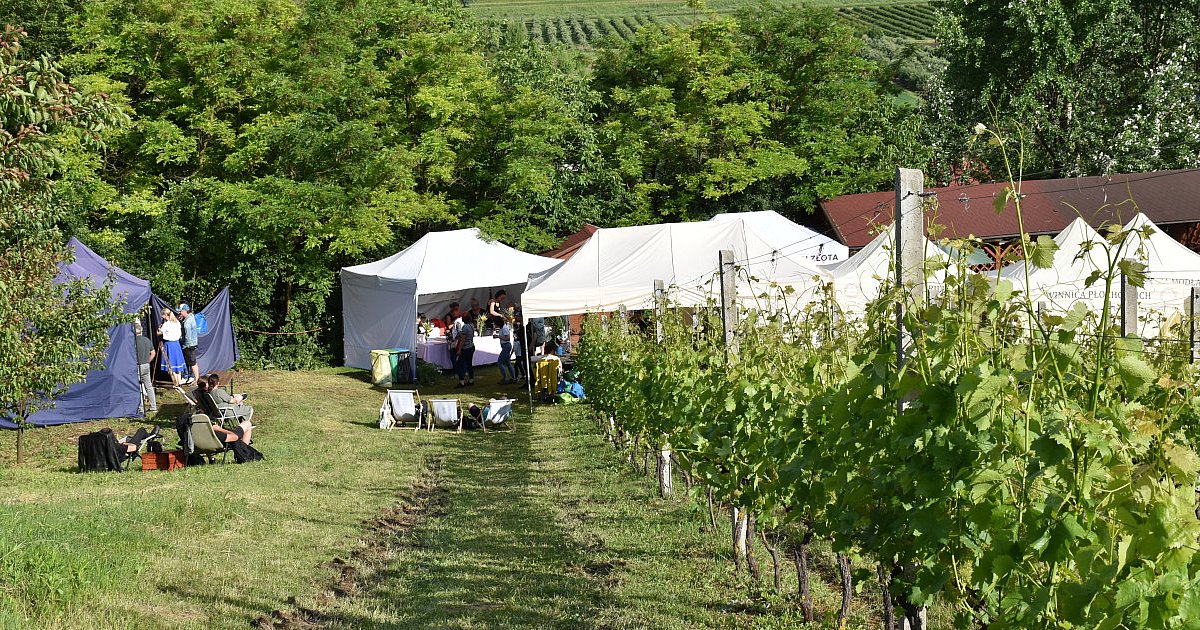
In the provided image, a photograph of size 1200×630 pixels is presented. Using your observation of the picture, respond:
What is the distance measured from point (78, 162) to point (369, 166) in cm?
637

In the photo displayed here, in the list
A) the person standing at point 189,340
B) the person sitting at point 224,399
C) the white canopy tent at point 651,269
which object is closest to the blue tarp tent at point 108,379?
the person standing at point 189,340

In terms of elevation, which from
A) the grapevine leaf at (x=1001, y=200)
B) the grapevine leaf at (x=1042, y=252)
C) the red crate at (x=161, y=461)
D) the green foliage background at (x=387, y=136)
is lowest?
the red crate at (x=161, y=461)

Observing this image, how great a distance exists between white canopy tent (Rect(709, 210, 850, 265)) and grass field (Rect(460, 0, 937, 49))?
6245 cm

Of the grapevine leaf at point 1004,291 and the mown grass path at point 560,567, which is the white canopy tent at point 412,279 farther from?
the grapevine leaf at point 1004,291

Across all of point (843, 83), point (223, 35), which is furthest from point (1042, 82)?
point (223, 35)

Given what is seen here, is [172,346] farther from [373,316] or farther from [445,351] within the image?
[445,351]

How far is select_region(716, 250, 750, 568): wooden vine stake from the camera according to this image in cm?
729

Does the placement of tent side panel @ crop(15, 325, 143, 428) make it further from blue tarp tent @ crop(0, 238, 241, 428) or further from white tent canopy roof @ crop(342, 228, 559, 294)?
white tent canopy roof @ crop(342, 228, 559, 294)

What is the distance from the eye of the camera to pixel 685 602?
6.42m

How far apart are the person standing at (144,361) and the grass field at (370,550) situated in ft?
Answer: 11.9

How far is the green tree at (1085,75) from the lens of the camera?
104 ft

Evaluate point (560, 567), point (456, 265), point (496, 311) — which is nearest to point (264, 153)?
point (456, 265)

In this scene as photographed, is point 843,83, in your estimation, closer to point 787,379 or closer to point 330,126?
point 330,126

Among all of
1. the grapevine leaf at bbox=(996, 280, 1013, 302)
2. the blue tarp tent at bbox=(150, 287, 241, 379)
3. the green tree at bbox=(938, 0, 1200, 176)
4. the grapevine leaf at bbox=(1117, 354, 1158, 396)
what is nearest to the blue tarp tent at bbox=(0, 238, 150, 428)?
the blue tarp tent at bbox=(150, 287, 241, 379)
